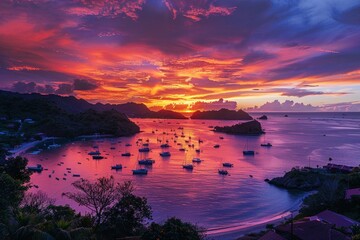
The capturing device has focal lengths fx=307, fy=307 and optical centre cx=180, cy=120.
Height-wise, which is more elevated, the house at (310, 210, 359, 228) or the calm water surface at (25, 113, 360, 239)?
the house at (310, 210, 359, 228)

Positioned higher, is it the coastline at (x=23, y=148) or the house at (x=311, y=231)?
the house at (x=311, y=231)

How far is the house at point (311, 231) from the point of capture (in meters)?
23.2

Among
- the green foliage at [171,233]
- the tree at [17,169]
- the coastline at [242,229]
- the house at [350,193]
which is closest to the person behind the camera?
the green foliage at [171,233]

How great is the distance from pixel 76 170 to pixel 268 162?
5179 centimetres

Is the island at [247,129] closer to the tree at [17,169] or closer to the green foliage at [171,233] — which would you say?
the tree at [17,169]

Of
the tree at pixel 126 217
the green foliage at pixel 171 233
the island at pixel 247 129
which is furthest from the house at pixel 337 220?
the island at pixel 247 129

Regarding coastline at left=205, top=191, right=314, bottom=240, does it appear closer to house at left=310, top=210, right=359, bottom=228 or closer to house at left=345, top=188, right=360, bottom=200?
house at left=345, top=188, right=360, bottom=200

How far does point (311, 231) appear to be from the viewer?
80.5ft

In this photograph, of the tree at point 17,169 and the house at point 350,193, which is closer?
the tree at point 17,169

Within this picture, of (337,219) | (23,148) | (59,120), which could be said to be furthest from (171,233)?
(59,120)

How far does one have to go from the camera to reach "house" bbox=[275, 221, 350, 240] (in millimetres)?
23250

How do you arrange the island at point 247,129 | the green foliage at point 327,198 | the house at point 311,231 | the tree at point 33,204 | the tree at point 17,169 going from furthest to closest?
the island at point 247,129 < the green foliage at point 327,198 < the tree at point 17,169 < the house at point 311,231 < the tree at point 33,204

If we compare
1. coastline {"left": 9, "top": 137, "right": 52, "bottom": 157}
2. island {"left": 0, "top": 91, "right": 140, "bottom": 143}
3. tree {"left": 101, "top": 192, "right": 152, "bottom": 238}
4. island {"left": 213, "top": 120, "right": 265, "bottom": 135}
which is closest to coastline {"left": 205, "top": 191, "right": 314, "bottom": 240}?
tree {"left": 101, "top": 192, "right": 152, "bottom": 238}

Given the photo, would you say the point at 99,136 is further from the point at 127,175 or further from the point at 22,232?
the point at 22,232
